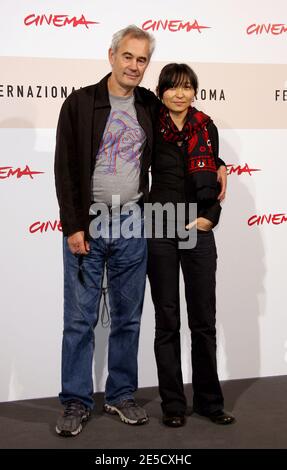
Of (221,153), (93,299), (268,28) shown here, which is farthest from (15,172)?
(268,28)

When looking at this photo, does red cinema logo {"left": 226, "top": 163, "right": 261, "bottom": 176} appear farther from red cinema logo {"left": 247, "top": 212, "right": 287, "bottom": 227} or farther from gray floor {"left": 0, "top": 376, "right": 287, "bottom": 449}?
gray floor {"left": 0, "top": 376, "right": 287, "bottom": 449}

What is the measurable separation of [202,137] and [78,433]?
1.26 meters

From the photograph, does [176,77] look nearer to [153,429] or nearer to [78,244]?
[78,244]

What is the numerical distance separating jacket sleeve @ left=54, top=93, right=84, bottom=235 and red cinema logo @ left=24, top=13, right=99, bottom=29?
57 cm

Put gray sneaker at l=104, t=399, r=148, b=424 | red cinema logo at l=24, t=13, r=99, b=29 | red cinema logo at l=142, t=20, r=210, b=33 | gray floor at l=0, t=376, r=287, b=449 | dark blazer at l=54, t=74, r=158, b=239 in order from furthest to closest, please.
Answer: red cinema logo at l=142, t=20, r=210, b=33 < red cinema logo at l=24, t=13, r=99, b=29 < gray sneaker at l=104, t=399, r=148, b=424 < dark blazer at l=54, t=74, r=158, b=239 < gray floor at l=0, t=376, r=287, b=449

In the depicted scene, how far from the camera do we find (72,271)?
2.62 meters

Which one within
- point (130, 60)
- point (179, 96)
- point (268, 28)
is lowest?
point (179, 96)

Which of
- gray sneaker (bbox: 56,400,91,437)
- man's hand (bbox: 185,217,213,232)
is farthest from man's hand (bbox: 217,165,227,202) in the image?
gray sneaker (bbox: 56,400,91,437)

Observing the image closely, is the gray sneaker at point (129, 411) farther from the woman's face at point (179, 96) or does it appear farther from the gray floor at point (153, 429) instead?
the woman's face at point (179, 96)

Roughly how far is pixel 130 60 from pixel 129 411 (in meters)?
1.41

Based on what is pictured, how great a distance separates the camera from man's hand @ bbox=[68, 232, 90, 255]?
2.54 m

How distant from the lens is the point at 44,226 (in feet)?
9.94

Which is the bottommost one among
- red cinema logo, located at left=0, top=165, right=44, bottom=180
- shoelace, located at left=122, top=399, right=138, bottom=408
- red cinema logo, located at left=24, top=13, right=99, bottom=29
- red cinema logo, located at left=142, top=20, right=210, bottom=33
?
shoelace, located at left=122, top=399, right=138, bottom=408
